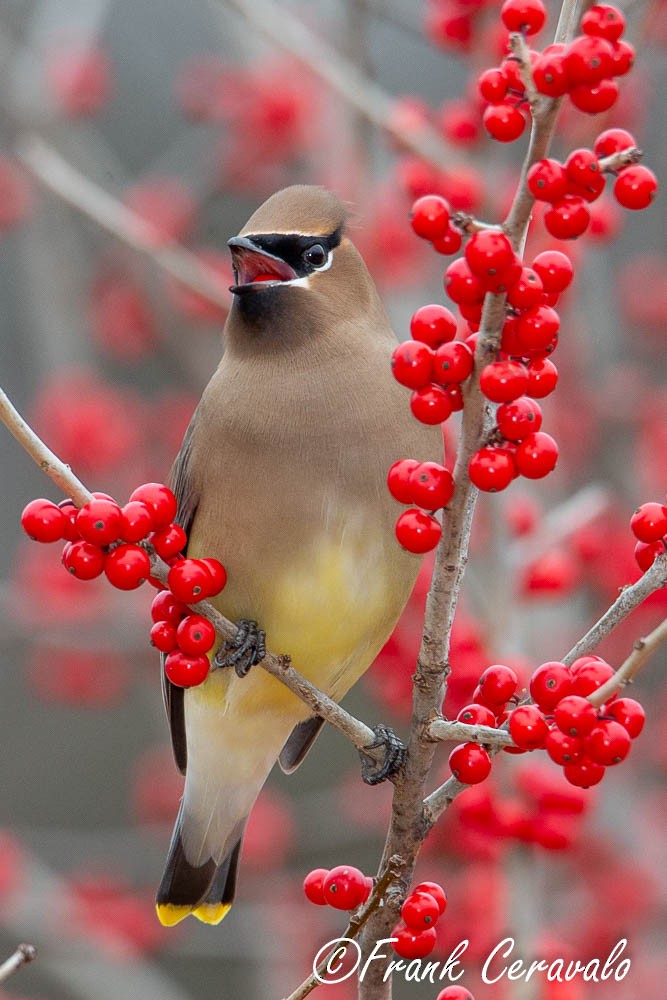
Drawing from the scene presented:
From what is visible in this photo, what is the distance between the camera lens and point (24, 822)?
6.94 metres

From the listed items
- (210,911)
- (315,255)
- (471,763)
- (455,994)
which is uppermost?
(315,255)

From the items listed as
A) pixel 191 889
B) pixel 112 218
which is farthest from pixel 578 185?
pixel 191 889

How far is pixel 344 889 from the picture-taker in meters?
2.17

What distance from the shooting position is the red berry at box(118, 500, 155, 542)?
2027 millimetres

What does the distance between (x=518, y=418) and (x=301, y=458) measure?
3.29ft

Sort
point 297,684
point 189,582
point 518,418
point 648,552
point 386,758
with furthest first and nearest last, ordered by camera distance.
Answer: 1. point 386,758
2. point 297,684
3. point 189,582
4. point 648,552
5. point 518,418

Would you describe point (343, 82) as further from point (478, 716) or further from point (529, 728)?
point (529, 728)

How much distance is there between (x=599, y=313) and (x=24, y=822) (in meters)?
4.07

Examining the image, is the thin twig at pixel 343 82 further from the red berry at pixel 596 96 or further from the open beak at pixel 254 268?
the red berry at pixel 596 96

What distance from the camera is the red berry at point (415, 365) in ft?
5.73

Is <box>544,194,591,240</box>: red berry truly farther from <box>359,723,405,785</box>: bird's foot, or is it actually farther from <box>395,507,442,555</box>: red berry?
<box>359,723,405,785</box>: bird's foot

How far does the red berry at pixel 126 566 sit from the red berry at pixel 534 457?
1.90 ft

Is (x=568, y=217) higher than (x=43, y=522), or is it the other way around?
(x=568, y=217)

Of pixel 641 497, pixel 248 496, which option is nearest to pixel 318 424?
pixel 248 496
